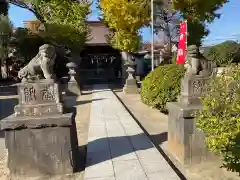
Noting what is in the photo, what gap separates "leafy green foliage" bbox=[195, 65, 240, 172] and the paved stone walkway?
865 millimetres

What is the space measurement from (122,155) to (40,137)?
1.39m

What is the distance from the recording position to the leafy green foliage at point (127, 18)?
14.9 metres

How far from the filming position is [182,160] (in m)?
5.01

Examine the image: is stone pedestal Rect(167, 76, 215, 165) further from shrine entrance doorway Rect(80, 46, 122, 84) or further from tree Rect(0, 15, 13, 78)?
tree Rect(0, 15, 13, 78)

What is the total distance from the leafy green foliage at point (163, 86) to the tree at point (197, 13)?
21.8 ft

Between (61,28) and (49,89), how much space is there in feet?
37.8

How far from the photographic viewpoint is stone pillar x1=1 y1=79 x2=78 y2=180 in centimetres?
444

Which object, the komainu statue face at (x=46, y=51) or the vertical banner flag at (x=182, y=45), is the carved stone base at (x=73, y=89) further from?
the komainu statue face at (x=46, y=51)

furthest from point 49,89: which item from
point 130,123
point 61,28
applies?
point 61,28

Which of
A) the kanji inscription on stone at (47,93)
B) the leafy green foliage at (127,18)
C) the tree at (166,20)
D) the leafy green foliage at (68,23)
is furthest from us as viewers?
the tree at (166,20)

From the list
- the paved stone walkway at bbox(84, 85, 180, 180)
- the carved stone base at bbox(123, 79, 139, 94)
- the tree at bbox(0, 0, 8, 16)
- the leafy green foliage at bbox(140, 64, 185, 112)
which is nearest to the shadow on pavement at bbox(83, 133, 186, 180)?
the paved stone walkway at bbox(84, 85, 180, 180)

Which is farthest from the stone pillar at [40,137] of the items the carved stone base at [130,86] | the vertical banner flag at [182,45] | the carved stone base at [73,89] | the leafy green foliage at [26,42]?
the leafy green foliage at [26,42]

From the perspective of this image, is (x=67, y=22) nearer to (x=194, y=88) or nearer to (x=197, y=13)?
(x=197, y=13)

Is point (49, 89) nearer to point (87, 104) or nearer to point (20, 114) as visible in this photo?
point (20, 114)
